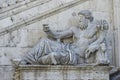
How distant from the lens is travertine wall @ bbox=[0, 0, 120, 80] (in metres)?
13.4

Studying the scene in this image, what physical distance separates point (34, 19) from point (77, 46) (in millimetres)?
1587

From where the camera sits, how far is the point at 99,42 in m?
13.3

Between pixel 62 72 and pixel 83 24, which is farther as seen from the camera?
pixel 83 24

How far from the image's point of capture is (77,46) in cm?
1352

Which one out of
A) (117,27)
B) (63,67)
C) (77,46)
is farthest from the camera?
(117,27)

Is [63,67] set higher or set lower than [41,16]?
lower

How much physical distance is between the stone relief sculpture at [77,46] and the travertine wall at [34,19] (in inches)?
15.1

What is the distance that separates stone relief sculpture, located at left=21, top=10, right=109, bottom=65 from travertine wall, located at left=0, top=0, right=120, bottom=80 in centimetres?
38

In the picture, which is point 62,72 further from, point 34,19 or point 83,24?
point 34,19

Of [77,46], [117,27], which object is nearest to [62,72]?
[77,46]

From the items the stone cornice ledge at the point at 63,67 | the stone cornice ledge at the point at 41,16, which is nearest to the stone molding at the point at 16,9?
the stone cornice ledge at the point at 41,16

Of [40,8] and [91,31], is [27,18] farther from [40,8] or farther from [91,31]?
[91,31]

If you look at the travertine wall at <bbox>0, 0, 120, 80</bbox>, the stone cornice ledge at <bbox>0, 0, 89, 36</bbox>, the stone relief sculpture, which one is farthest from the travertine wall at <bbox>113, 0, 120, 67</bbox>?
the stone cornice ledge at <bbox>0, 0, 89, 36</bbox>

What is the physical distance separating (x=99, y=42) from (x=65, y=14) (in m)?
1.53
